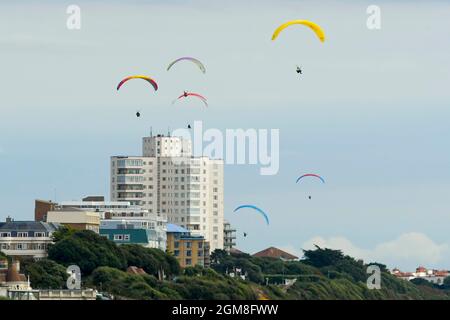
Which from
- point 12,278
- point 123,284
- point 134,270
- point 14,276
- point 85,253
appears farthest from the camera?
point 134,270

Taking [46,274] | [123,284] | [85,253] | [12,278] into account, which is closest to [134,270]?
[85,253]

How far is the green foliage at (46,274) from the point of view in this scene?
17362 centimetres

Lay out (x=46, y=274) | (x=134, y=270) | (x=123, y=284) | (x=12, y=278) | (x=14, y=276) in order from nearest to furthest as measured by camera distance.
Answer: (x=12, y=278), (x=14, y=276), (x=123, y=284), (x=46, y=274), (x=134, y=270)

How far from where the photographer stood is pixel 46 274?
17800cm

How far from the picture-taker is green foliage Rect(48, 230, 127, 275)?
189875 millimetres

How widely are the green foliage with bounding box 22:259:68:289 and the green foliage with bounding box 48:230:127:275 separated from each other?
14.6 feet

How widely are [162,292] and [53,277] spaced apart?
34.4 feet

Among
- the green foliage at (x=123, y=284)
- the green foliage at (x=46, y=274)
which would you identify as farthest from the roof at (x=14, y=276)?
the green foliage at (x=123, y=284)

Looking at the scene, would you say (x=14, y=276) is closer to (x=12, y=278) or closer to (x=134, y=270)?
(x=12, y=278)

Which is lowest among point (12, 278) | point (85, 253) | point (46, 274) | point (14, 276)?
point (12, 278)

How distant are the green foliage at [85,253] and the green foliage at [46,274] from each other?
14.6ft

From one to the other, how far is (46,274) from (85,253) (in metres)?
12.6

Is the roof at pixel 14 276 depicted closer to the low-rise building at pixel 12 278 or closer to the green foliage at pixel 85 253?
the low-rise building at pixel 12 278
